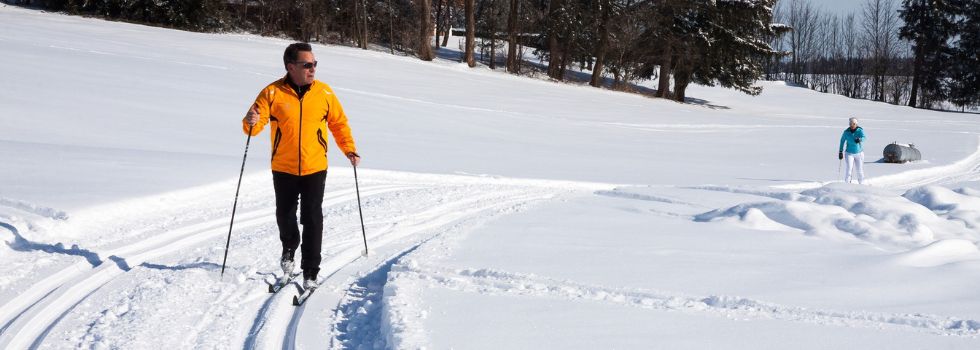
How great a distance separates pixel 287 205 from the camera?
209 inches

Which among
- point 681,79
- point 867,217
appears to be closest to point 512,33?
point 681,79

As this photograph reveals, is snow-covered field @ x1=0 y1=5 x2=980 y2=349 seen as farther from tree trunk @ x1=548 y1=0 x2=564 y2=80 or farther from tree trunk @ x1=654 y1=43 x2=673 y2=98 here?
tree trunk @ x1=548 y1=0 x2=564 y2=80

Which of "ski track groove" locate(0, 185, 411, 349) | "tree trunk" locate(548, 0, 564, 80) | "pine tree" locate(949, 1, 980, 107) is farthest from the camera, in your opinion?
"pine tree" locate(949, 1, 980, 107)

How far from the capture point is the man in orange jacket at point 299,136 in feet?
16.6

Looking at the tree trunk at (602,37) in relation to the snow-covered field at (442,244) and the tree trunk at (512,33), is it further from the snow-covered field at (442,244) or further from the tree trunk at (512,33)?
the snow-covered field at (442,244)

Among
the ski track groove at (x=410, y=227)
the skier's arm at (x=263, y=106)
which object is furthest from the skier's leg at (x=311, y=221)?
the skier's arm at (x=263, y=106)

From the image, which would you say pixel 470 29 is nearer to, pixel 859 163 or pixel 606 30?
pixel 606 30

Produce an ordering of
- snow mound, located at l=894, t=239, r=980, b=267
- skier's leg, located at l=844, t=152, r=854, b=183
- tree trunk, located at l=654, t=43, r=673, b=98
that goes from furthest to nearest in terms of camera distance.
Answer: tree trunk, located at l=654, t=43, r=673, b=98 < skier's leg, located at l=844, t=152, r=854, b=183 < snow mound, located at l=894, t=239, r=980, b=267

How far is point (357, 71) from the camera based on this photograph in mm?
28375

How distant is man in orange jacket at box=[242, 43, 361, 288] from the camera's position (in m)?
5.07

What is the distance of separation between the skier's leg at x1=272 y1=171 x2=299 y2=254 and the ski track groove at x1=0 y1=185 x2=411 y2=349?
50.7 inches

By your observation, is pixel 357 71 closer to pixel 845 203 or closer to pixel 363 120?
pixel 363 120

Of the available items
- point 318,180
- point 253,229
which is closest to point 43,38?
point 253,229

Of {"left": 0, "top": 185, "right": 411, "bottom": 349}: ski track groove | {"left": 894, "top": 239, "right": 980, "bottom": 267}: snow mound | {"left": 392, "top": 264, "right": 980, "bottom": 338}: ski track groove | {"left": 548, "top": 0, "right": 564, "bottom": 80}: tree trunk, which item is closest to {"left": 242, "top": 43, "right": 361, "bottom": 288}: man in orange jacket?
{"left": 392, "top": 264, "right": 980, "bottom": 338}: ski track groove
